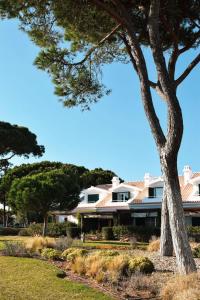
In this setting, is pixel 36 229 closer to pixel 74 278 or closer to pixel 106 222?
pixel 106 222

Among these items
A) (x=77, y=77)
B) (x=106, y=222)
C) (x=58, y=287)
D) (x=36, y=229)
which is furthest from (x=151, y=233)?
(x=58, y=287)

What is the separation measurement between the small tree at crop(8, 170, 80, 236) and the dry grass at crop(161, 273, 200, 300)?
25969mm

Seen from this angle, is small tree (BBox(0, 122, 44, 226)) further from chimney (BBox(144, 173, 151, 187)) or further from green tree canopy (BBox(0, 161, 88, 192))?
chimney (BBox(144, 173, 151, 187))

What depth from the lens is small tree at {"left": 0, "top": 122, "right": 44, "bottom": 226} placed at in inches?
2045

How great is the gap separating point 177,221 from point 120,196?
1492 inches

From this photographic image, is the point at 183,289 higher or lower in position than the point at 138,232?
lower

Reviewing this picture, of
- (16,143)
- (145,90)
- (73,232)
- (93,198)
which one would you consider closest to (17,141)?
(16,143)

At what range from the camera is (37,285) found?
11188 mm

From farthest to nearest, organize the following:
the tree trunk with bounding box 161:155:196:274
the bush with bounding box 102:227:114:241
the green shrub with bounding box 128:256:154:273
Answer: the bush with bounding box 102:227:114:241, the green shrub with bounding box 128:256:154:273, the tree trunk with bounding box 161:155:196:274

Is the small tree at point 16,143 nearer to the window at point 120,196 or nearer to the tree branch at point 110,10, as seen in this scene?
the window at point 120,196

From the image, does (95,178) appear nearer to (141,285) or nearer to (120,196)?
(120,196)

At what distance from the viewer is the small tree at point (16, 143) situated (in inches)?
2045

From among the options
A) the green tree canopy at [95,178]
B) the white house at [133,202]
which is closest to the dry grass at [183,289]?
the white house at [133,202]

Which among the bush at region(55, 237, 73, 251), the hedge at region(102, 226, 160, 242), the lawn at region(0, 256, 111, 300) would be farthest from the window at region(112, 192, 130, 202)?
the lawn at region(0, 256, 111, 300)
